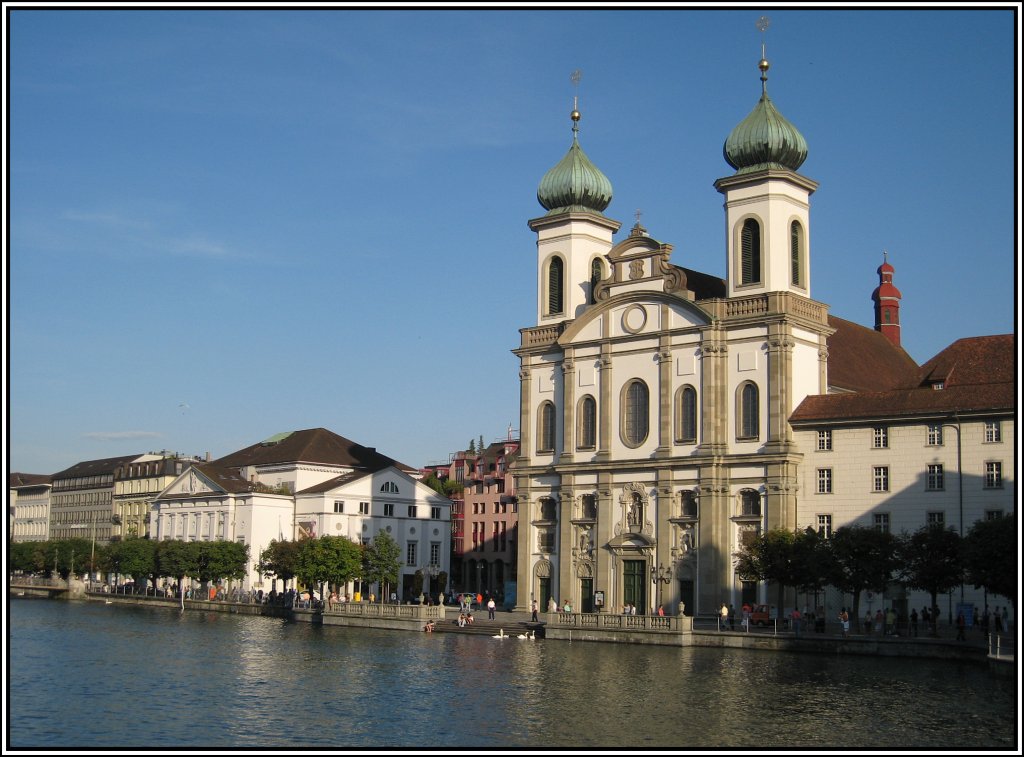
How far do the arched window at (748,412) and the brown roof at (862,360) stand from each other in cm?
591

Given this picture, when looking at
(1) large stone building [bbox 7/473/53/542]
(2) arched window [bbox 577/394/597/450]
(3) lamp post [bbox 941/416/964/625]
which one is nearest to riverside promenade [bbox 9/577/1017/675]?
(3) lamp post [bbox 941/416/964/625]

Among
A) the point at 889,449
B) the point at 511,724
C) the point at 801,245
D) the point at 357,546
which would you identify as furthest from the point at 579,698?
the point at 357,546

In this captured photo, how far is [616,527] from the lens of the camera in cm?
7325

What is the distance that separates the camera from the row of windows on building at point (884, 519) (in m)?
59.9

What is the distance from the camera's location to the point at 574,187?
8162cm

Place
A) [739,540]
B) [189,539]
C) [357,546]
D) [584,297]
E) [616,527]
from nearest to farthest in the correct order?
1. [739,540]
2. [616,527]
3. [584,297]
4. [357,546]
5. [189,539]

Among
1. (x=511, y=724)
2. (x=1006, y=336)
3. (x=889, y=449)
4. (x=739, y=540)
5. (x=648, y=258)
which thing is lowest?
(x=511, y=724)

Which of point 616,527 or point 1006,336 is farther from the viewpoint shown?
point 616,527

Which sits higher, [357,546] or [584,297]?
[584,297]

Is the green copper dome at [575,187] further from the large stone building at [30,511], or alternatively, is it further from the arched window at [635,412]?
the large stone building at [30,511]

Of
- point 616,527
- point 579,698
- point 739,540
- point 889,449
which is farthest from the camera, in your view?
point 616,527

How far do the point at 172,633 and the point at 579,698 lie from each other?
32.5 m

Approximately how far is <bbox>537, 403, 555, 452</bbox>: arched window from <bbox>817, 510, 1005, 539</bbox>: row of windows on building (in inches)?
692

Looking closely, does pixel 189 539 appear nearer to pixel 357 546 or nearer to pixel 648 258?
pixel 357 546
